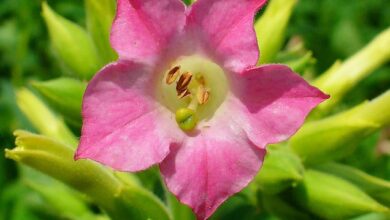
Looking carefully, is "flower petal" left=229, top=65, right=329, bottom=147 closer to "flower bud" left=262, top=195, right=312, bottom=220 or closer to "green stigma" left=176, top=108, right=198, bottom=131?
"green stigma" left=176, top=108, right=198, bottom=131

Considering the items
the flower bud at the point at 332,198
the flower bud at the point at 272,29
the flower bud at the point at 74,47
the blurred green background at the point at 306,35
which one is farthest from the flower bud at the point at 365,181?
the blurred green background at the point at 306,35

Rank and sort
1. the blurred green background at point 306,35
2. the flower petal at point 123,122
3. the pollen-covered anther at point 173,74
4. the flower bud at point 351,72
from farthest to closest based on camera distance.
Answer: the blurred green background at point 306,35, the flower bud at point 351,72, the pollen-covered anther at point 173,74, the flower petal at point 123,122

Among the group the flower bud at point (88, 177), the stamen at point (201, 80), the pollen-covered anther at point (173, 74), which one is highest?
the pollen-covered anther at point (173, 74)

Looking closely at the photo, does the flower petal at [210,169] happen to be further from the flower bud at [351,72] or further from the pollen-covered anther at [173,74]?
the flower bud at [351,72]

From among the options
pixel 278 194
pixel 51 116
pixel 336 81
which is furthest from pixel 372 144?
pixel 51 116

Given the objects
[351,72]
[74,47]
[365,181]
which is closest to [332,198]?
[365,181]

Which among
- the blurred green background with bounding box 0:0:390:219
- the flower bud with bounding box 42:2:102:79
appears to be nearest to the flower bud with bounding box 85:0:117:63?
the flower bud with bounding box 42:2:102:79
